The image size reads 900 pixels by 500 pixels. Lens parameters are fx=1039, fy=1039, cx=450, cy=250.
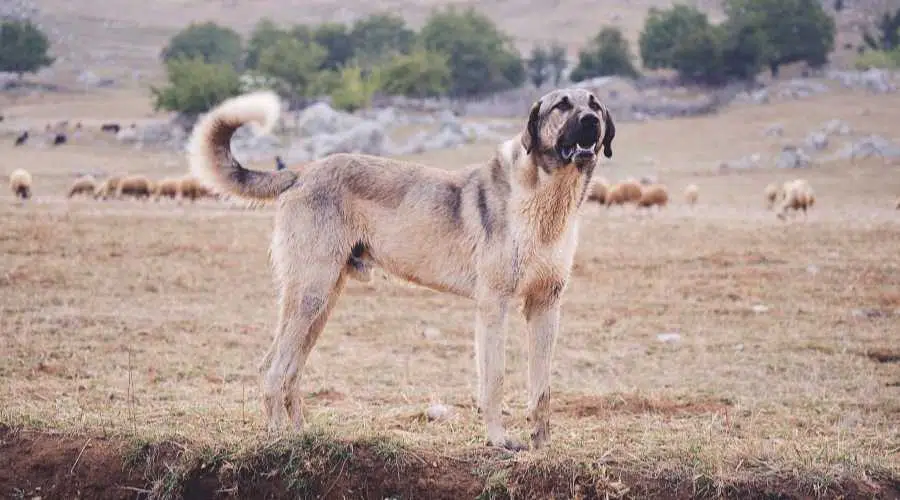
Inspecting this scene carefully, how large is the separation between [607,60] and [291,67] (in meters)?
23.8

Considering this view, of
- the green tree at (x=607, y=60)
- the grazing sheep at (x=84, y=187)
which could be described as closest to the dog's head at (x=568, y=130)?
the grazing sheep at (x=84, y=187)

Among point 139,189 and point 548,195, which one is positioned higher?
point 548,195

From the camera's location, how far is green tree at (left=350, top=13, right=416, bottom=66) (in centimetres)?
9180

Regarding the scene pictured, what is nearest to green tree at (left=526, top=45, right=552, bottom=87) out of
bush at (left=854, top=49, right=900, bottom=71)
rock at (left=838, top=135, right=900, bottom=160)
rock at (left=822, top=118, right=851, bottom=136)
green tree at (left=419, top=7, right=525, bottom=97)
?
green tree at (left=419, top=7, right=525, bottom=97)

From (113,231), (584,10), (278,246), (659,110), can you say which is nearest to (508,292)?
(278,246)

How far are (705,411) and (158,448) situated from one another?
172 inches

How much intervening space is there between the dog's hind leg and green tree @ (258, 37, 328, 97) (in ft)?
199

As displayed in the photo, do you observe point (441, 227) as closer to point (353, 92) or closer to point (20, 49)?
point (353, 92)

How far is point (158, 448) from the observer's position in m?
6.66

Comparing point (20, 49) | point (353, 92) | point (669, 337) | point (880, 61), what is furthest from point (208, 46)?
point (669, 337)

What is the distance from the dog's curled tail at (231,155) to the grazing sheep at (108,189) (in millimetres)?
24150

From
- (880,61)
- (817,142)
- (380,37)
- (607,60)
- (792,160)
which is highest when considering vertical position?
(380,37)

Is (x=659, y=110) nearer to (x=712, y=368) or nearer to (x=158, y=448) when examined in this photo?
(x=712, y=368)

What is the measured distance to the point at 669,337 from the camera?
11.9 metres
